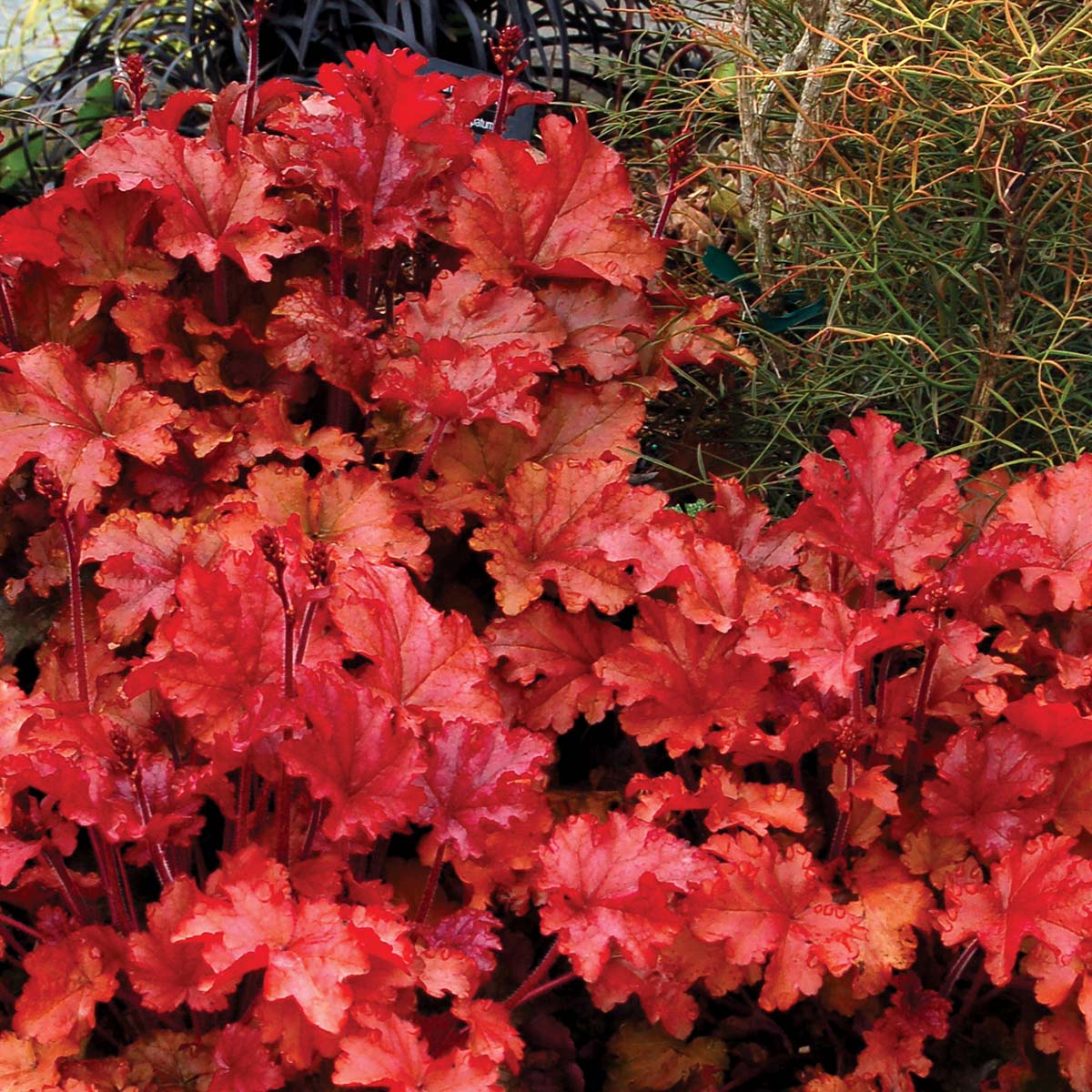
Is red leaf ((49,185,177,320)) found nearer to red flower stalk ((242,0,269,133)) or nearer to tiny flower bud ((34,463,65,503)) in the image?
red flower stalk ((242,0,269,133))

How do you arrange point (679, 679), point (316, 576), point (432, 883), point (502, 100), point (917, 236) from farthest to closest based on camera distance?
1. point (917, 236)
2. point (502, 100)
3. point (679, 679)
4. point (432, 883)
5. point (316, 576)

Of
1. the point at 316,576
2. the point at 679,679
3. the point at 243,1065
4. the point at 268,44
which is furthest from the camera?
the point at 268,44

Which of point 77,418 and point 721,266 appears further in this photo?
point 721,266

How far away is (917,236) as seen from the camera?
159 centimetres

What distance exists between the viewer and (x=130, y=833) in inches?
37.5

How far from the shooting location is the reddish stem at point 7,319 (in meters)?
1.31

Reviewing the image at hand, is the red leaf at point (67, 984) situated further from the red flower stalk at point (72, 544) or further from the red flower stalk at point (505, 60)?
the red flower stalk at point (505, 60)

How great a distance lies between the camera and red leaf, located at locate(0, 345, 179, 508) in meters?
1.19

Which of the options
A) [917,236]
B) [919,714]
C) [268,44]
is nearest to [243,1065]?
[919,714]

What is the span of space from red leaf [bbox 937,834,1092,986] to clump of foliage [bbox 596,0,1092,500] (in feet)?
1.74

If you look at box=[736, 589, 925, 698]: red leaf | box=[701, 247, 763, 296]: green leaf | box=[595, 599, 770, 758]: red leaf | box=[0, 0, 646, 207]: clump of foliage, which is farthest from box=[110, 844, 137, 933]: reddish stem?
box=[0, 0, 646, 207]: clump of foliage

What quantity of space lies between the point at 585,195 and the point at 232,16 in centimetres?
168

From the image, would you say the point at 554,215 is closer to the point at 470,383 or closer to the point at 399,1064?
the point at 470,383

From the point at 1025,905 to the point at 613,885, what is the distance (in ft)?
1.06
